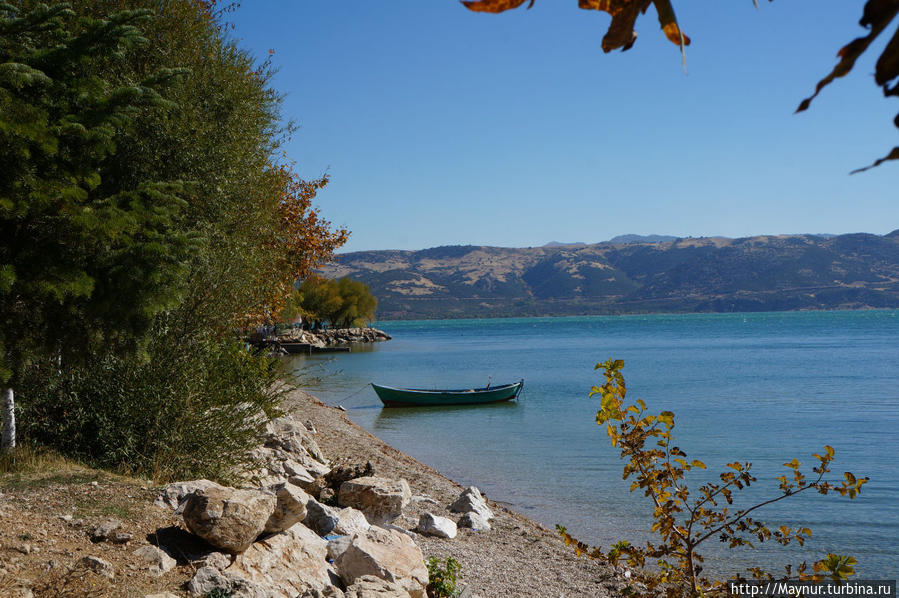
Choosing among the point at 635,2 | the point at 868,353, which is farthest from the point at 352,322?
the point at 635,2

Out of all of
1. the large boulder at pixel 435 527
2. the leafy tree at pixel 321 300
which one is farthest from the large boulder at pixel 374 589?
the leafy tree at pixel 321 300

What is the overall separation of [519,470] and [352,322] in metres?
89.8

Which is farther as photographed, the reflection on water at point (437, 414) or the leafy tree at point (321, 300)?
the leafy tree at point (321, 300)

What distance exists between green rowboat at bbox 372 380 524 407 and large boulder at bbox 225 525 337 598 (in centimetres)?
2579

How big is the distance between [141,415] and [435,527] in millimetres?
4277

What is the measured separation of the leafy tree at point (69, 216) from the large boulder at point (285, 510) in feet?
7.68

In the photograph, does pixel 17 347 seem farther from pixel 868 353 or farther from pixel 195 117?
pixel 868 353

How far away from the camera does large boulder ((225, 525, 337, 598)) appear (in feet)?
19.6

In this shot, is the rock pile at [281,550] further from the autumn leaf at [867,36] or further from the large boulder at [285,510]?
the autumn leaf at [867,36]

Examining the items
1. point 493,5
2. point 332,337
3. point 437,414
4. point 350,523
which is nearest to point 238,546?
point 350,523

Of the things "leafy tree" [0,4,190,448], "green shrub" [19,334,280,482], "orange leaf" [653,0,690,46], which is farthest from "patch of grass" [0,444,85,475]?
"orange leaf" [653,0,690,46]

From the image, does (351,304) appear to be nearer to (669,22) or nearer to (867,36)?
(669,22)

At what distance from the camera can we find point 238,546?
6.08 metres

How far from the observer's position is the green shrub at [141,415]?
864cm
